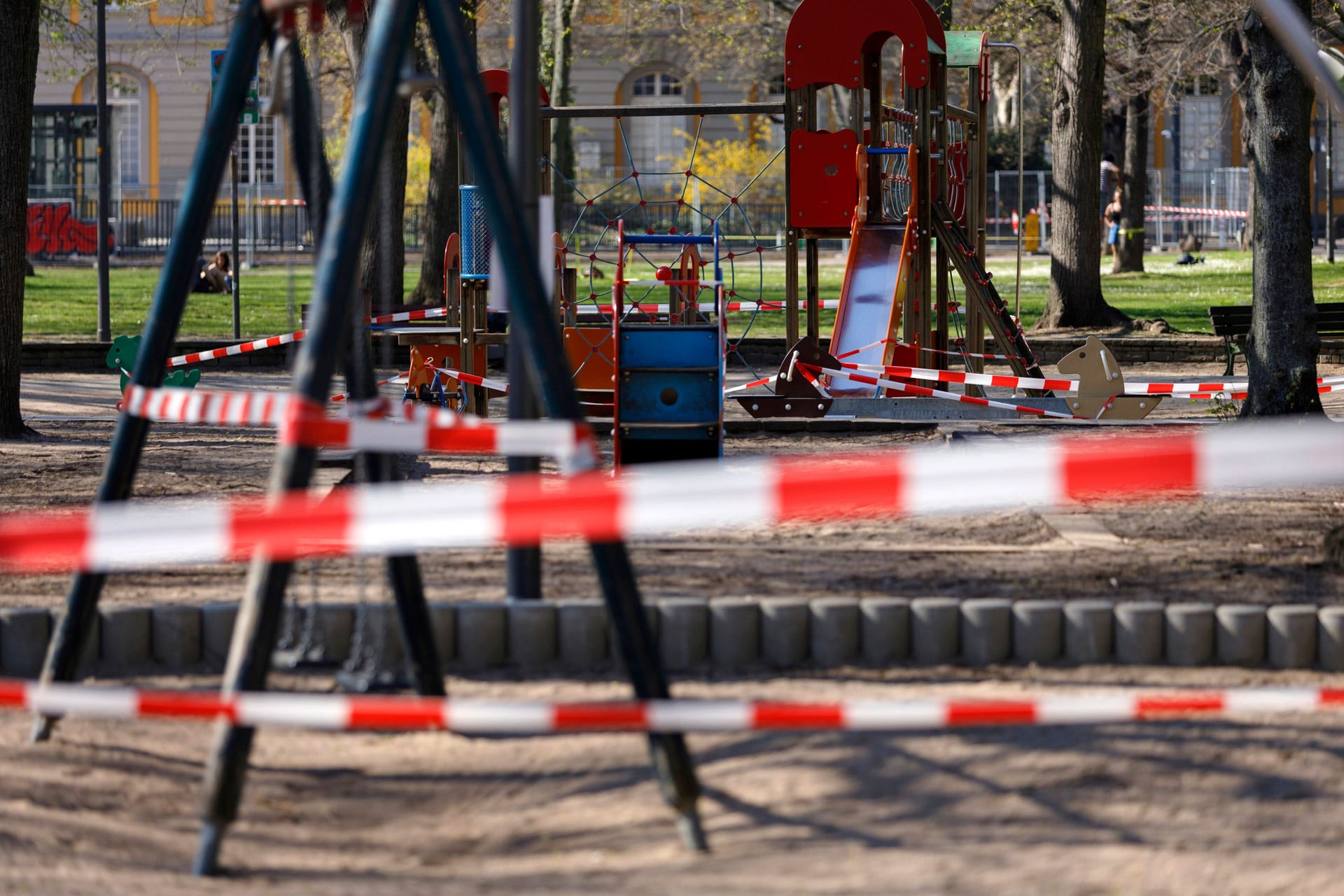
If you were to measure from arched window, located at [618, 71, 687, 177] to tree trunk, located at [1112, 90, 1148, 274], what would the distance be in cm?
2510

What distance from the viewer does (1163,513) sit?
8016 millimetres

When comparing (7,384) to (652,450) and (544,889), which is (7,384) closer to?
(652,450)

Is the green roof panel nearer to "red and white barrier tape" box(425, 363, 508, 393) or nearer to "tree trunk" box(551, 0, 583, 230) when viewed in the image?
"red and white barrier tape" box(425, 363, 508, 393)

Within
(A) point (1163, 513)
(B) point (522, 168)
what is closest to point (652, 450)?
(A) point (1163, 513)

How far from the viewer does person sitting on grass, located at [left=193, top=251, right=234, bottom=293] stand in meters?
26.6

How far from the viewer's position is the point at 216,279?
26.9 meters

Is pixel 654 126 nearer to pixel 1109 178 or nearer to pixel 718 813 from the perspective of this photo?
pixel 1109 178

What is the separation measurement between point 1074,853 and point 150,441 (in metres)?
8.70

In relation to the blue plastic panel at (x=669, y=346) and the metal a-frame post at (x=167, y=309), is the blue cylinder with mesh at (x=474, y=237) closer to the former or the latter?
the blue plastic panel at (x=669, y=346)

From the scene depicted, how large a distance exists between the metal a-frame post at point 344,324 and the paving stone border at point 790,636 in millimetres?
1371

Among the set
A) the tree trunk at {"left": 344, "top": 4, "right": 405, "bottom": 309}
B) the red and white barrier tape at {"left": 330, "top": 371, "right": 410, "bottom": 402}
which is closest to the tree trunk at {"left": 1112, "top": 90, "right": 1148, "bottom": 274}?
the tree trunk at {"left": 344, "top": 4, "right": 405, "bottom": 309}

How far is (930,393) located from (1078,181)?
8.58 m

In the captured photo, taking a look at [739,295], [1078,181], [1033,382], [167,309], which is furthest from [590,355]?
[739,295]

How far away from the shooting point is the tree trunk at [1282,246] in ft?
33.8
